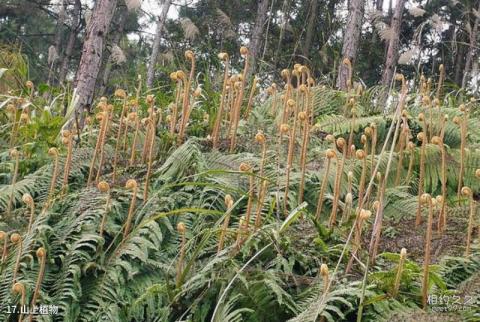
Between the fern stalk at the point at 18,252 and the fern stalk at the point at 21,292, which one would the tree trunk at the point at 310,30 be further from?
the fern stalk at the point at 21,292

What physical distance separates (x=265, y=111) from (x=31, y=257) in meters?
2.23

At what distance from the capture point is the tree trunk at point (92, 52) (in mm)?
4461

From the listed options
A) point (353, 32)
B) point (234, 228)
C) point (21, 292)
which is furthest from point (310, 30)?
point (21, 292)

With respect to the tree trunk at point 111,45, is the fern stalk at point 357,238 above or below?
below

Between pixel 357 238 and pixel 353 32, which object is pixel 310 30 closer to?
pixel 353 32

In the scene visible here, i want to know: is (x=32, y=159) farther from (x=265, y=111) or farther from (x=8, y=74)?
(x=8, y=74)

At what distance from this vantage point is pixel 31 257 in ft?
6.57

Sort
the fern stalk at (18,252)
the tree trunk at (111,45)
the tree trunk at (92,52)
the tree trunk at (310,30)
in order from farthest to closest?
the tree trunk at (310,30)
the tree trunk at (111,45)
the tree trunk at (92,52)
the fern stalk at (18,252)

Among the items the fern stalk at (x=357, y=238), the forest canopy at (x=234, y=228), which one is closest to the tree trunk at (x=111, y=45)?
the forest canopy at (x=234, y=228)

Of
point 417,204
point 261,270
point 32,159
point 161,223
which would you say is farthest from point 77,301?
point 417,204

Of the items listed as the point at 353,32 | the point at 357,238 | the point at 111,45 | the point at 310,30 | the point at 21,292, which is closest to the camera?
the point at 21,292

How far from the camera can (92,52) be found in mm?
4562

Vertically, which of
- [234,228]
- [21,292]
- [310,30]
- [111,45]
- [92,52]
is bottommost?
[21,292]

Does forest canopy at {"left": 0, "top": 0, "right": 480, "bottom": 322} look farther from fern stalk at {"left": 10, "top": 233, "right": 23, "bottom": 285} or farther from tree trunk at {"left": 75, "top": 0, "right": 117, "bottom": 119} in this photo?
tree trunk at {"left": 75, "top": 0, "right": 117, "bottom": 119}
